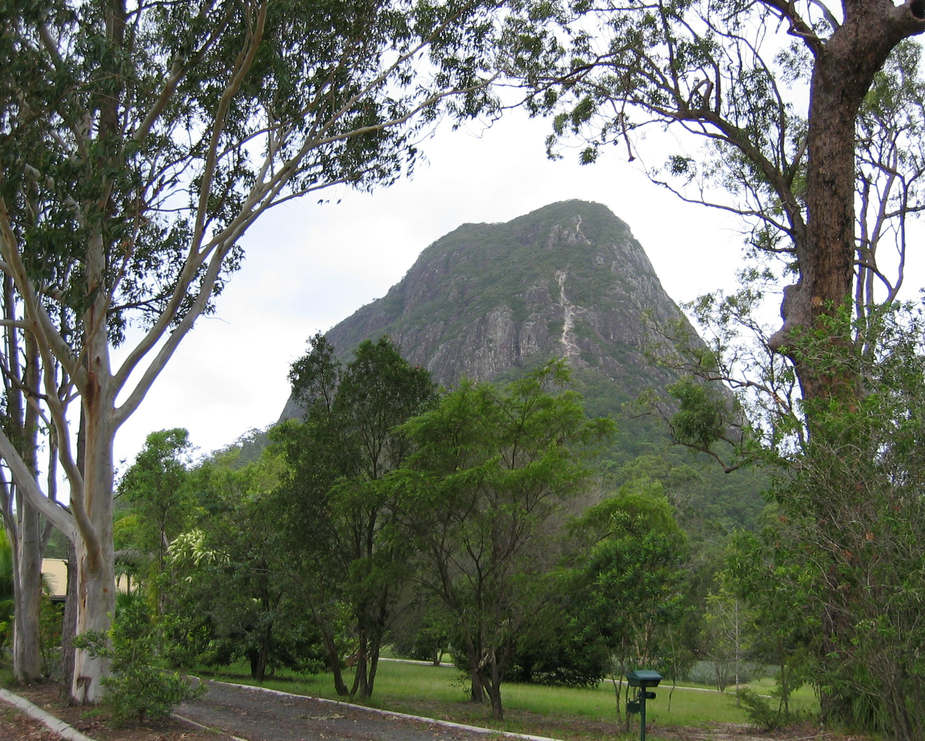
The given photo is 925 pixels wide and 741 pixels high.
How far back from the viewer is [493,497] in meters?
11.0

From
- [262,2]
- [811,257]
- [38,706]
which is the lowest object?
[38,706]

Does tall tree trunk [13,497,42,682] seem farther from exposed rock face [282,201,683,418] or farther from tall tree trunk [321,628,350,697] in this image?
exposed rock face [282,201,683,418]

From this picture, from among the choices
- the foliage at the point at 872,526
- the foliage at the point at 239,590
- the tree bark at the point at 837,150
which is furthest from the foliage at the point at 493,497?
the foliage at the point at 872,526

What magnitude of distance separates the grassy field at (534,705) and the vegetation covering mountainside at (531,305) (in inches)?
1698

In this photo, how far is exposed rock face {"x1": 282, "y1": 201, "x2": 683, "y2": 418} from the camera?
9244 cm

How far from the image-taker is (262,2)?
8398 millimetres

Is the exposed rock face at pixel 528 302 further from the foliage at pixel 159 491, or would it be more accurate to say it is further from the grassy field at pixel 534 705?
the grassy field at pixel 534 705

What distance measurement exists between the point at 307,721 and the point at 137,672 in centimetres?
246

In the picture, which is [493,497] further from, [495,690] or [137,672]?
[137,672]

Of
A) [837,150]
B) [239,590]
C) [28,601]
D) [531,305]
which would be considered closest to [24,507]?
[28,601]

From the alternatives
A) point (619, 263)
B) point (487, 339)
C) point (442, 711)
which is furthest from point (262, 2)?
point (619, 263)

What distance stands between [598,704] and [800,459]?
11.0m

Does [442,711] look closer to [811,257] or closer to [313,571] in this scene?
[313,571]

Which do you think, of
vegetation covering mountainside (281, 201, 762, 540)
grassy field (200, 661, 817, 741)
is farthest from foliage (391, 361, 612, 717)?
vegetation covering mountainside (281, 201, 762, 540)
